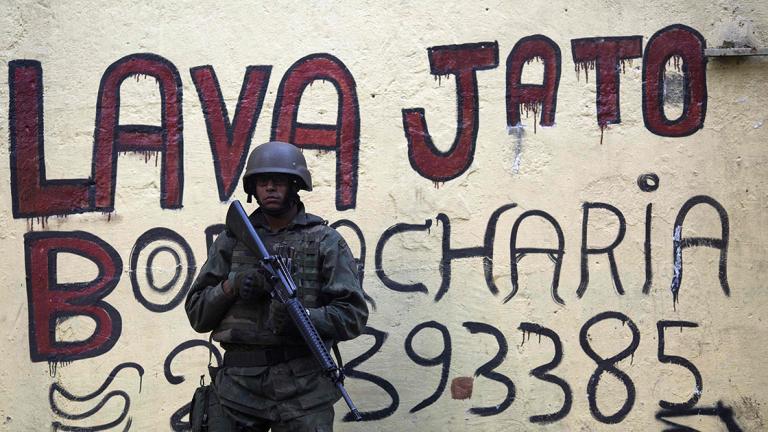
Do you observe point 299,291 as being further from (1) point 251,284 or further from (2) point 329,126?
(2) point 329,126

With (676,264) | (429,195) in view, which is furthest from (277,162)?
(676,264)

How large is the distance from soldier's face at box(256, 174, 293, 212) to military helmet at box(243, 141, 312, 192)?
0.14 ft

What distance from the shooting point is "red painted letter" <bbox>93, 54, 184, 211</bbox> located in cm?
464

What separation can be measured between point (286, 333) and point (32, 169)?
6.81 ft

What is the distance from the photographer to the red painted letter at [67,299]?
15.1ft

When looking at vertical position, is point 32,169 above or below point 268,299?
above

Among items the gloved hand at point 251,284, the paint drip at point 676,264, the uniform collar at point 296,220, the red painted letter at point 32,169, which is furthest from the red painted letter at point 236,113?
the paint drip at point 676,264

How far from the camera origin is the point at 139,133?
4.67 m

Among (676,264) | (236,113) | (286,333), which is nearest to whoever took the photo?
(286,333)

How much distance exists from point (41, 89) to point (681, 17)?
3.45 meters

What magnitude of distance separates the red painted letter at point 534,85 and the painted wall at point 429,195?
0.01 m

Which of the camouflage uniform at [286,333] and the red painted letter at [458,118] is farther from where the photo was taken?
the red painted letter at [458,118]

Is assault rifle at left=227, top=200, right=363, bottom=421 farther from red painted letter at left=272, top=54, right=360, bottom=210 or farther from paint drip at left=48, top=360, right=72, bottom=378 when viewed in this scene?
paint drip at left=48, top=360, right=72, bottom=378

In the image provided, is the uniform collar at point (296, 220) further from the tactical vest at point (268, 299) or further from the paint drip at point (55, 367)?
the paint drip at point (55, 367)
